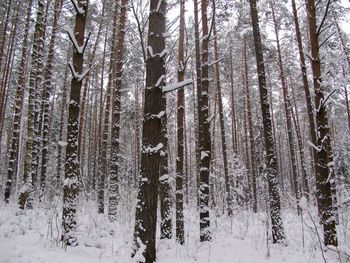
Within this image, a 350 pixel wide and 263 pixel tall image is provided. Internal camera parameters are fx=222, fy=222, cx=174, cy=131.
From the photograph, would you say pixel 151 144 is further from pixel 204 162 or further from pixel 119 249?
pixel 204 162

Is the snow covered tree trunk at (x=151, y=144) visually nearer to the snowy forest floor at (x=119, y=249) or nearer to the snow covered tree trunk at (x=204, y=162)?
the snowy forest floor at (x=119, y=249)

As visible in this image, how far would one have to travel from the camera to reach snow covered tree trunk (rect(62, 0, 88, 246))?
447 cm

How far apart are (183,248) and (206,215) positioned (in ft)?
3.72

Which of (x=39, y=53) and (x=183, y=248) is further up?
(x=39, y=53)

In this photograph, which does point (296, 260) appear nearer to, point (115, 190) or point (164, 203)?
point (164, 203)

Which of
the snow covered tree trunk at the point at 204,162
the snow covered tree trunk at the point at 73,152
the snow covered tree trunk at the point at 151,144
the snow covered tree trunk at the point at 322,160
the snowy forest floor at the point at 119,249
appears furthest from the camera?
the snow covered tree trunk at the point at 204,162

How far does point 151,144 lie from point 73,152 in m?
2.14

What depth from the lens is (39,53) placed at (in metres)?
9.54

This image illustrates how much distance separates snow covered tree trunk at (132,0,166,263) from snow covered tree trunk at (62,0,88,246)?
1.73 meters

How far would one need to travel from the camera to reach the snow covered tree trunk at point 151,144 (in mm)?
3463

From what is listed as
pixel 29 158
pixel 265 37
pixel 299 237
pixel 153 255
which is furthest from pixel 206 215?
pixel 265 37

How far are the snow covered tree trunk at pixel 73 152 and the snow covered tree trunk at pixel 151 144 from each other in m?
1.73

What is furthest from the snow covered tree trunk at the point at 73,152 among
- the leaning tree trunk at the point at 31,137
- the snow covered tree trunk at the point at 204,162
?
the leaning tree trunk at the point at 31,137

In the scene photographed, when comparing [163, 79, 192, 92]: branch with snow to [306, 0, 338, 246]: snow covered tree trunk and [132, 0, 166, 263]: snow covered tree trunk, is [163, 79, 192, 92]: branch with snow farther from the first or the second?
[306, 0, 338, 246]: snow covered tree trunk
